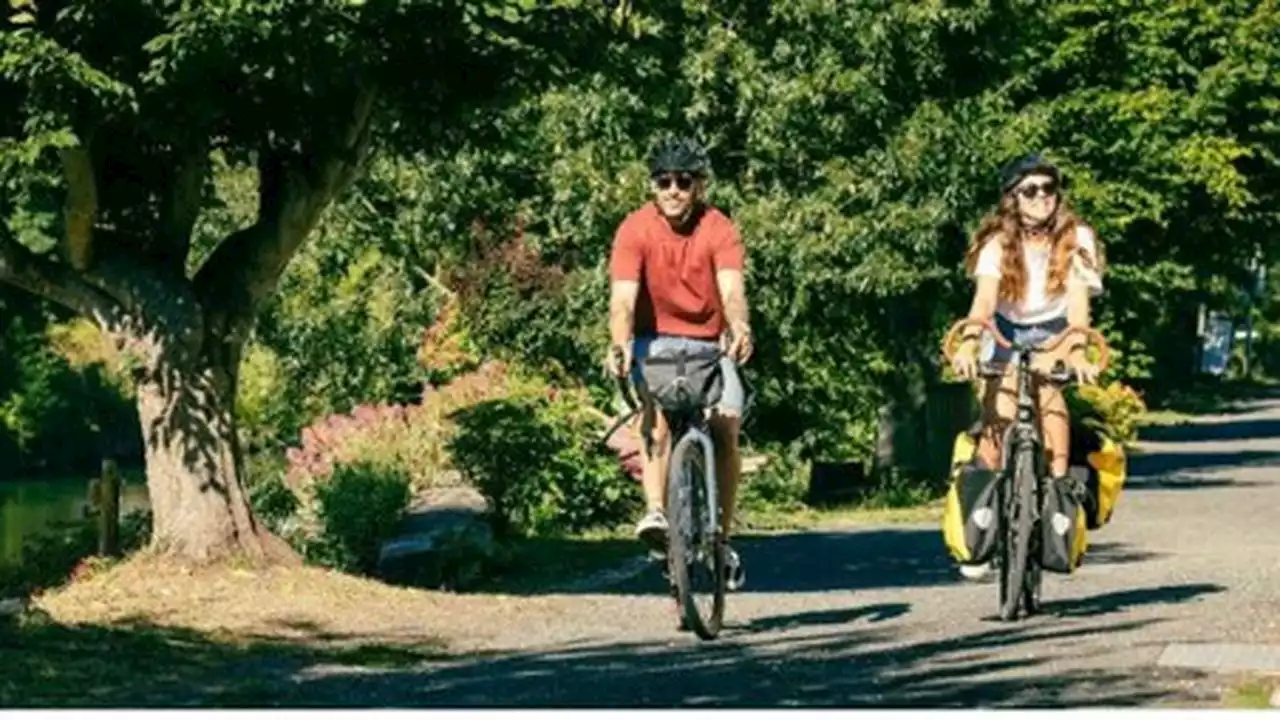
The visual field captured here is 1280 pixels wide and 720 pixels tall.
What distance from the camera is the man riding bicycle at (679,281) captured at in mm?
13609

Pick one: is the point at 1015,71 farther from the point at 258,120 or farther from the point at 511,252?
the point at 258,120

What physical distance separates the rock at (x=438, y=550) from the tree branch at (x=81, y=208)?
3.77 m

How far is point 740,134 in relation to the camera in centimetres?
3378

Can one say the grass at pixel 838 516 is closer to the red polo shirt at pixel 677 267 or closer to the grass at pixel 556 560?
the grass at pixel 556 560

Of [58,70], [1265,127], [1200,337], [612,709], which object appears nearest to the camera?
[612,709]

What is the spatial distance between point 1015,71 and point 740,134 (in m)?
6.82

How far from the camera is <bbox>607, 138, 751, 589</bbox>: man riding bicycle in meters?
13.6

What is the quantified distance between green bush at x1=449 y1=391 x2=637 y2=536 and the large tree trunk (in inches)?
289

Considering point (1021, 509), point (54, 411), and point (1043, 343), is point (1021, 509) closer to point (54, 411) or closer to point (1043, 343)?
point (1043, 343)

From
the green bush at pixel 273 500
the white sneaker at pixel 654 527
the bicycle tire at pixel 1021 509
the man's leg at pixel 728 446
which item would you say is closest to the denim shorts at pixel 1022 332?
the bicycle tire at pixel 1021 509

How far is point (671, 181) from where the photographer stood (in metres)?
13.7

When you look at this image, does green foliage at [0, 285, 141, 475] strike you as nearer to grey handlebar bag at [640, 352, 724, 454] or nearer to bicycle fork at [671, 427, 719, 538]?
bicycle fork at [671, 427, 719, 538]

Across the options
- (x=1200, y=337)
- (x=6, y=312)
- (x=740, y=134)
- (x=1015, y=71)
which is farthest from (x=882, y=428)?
(x=1200, y=337)

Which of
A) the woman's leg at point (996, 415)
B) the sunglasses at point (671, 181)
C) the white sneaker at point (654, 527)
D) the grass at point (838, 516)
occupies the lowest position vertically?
the grass at point (838, 516)
